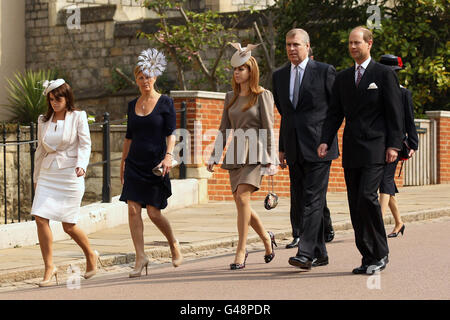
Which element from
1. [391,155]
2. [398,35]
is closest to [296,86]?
[391,155]

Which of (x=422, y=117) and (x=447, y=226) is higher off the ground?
(x=422, y=117)

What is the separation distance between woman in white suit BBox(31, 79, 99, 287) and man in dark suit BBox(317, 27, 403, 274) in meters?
2.06

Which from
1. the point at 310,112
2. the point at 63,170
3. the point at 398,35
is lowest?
the point at 63,170

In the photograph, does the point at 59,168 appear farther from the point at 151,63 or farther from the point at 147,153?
the point at 151,63

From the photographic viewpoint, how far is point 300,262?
7.78m

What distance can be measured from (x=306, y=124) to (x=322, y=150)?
381 millimetres

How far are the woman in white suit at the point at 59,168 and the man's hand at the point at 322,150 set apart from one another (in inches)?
76.8

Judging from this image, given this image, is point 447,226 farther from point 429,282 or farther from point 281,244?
point 429,282

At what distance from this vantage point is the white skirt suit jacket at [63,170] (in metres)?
8.04

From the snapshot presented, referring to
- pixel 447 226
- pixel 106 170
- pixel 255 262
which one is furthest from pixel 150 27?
pixel 255 262

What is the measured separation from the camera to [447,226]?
12.1 metres

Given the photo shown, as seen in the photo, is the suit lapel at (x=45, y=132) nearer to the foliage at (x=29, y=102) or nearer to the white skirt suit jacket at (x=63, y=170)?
the white skirt suit jacket at (x=63, y=170)

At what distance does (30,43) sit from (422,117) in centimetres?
1113

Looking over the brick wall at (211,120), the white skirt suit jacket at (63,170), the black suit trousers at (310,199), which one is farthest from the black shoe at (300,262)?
the brick wall at (211,120)
